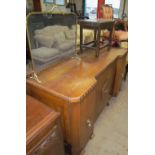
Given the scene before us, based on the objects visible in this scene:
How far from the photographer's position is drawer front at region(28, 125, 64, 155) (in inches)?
31.1

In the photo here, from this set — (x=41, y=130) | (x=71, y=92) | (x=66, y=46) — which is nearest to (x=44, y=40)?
(x=66, y=46)

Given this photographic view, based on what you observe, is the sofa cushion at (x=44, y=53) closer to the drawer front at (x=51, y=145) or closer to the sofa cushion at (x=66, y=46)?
the sofa cushion at (x=66, y=46)

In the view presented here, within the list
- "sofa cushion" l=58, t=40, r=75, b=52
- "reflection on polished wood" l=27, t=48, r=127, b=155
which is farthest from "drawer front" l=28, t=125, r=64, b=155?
"sofa cushion" l=58, t=40, r=75, b=52

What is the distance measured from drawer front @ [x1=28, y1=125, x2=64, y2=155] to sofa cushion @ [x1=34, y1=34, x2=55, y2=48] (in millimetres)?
658

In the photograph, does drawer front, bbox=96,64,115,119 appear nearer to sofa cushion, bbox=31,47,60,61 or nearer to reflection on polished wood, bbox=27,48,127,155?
reflection on polished wood, bbox=27,48,127,155

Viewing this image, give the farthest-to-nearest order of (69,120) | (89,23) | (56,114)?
(89,23) < (69,120) < (56,114)

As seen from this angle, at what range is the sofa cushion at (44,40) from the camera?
115 cm

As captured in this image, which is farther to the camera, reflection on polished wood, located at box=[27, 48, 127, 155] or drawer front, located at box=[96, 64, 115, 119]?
drawer front, located at box=[96, 64, 115, 119]

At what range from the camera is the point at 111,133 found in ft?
5.36
